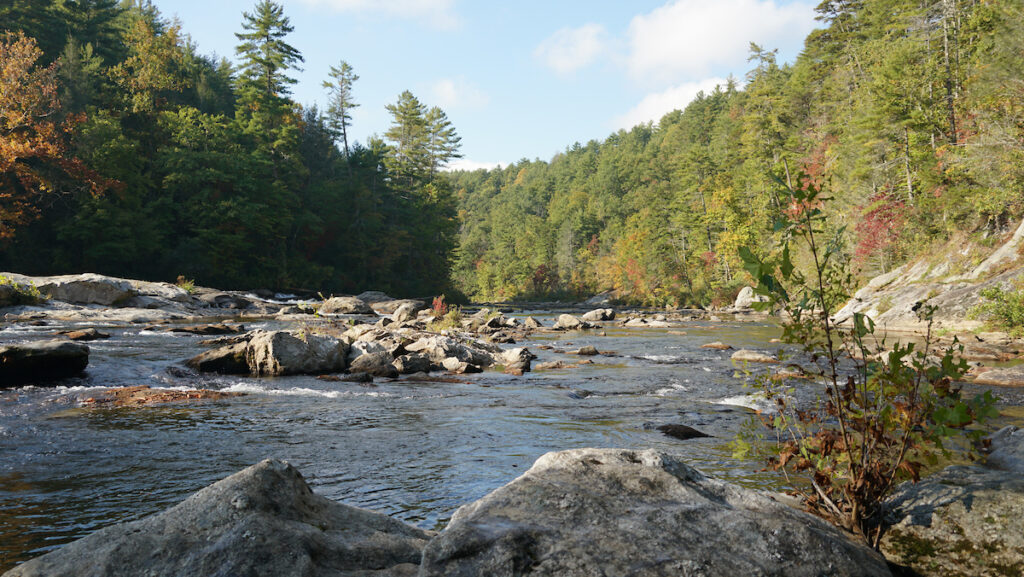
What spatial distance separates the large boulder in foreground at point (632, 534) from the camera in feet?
6.95

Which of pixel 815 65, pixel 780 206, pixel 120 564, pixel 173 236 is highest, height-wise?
pixel 815 65

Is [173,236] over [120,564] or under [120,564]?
over

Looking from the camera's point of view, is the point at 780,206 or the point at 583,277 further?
the point at 583,277

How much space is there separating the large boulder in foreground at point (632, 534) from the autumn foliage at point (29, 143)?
1436 inches

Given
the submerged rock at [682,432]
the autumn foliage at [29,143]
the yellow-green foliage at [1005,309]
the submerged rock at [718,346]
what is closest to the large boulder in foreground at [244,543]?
the submerged rock at [682,432]

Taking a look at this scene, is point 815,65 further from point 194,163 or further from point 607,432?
point 607,432

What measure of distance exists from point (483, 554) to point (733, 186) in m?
58.0

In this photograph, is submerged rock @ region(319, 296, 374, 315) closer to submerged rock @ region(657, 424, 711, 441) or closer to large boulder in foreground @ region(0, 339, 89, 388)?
large boulder in foreground @ region(0, 339, 89, 388)

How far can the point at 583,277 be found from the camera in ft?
267

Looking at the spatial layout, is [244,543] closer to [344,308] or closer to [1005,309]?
[1005,309]

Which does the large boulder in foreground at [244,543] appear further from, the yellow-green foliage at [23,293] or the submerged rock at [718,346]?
the yellow-green foliage at [23,293]

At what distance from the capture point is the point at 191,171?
3978 cm

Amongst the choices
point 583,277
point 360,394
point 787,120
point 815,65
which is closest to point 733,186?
point 787,120

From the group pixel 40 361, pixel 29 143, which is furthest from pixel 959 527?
pixel 29 143
